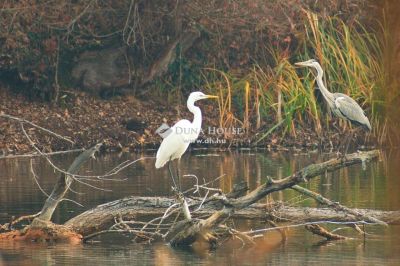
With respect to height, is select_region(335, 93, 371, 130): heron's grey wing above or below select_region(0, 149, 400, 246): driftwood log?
above

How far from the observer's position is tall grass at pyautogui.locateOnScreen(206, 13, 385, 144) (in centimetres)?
2661

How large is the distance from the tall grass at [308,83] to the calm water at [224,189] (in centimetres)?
169

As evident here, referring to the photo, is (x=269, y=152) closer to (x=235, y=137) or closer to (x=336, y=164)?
(x=235, y=137)

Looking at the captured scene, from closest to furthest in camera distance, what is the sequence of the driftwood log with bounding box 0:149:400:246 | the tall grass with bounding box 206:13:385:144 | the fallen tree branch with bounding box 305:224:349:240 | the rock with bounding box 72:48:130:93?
the driftwood log with bounding box 0:149:400:246, the fallen tree branch with bounding box 305:224:349:240, the tall grass with bounding box 206:13:385:144, the rock with bounding box 72:48:130:93

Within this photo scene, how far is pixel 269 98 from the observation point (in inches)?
1080

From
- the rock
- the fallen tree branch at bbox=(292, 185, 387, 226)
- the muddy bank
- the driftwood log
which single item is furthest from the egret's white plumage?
the rock

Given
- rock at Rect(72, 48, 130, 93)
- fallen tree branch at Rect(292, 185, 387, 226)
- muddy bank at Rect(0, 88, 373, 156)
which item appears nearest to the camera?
fallen tree branch at Rect(292, 185, 387, 226)

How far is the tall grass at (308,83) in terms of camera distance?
26.6 metres

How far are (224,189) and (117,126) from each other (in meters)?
8.74

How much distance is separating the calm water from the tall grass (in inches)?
66.6

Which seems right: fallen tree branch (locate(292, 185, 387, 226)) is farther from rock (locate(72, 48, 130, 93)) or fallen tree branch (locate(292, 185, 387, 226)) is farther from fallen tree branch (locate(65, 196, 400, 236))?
rock (locate(72, 48, 130, 93))

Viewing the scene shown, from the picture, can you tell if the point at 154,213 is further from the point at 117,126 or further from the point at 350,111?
the point at 117,126

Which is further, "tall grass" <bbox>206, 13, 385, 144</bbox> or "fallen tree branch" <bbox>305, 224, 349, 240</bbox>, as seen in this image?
"tall grass" <bbox>206, 13, 385, 144</bbox>

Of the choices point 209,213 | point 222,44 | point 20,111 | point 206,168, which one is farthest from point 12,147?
point 209,213
